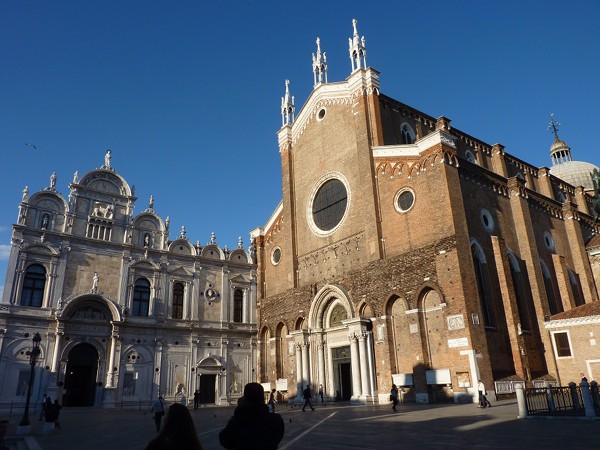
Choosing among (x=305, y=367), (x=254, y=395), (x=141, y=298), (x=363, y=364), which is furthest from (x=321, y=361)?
(x=254, y=395)

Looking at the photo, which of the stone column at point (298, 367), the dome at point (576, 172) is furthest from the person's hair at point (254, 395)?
the dome at point (576, 172)

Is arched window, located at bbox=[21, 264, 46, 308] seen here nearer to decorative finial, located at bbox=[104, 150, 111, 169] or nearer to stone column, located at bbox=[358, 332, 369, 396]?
decorative finial, located at bbox=[104, 150, 111, 169]

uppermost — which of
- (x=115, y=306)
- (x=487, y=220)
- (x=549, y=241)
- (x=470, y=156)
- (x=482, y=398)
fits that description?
(x=470, y=156)

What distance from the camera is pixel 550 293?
26.5 metres

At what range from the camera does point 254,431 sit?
3.89 meters

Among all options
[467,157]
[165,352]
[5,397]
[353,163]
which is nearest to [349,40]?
[353,163]

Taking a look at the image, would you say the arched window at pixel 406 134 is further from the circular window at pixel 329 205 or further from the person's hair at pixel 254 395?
the person's hair at pixel 254 395

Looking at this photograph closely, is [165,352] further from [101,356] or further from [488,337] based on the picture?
[488,337]

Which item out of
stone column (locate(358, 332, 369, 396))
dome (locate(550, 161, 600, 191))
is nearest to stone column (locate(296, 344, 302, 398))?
stone column (locate(358, 332, 369, 396))

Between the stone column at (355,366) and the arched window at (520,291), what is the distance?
8327mm

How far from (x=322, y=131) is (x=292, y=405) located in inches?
664

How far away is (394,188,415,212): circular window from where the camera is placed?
2383cm

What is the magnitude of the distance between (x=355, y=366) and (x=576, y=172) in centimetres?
4091

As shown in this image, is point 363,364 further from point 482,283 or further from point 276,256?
point 276,256
